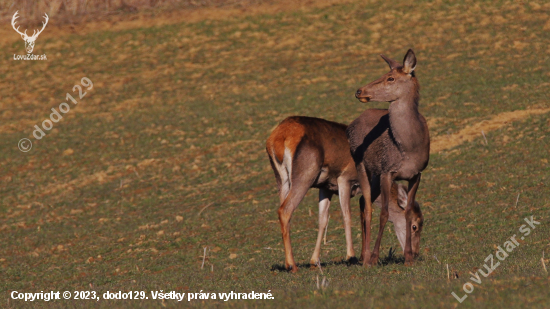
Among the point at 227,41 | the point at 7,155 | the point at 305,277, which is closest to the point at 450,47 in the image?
the point at 227,41

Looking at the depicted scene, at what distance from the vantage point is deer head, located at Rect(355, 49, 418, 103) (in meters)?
12.4

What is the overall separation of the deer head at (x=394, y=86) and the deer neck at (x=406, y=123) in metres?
0.12

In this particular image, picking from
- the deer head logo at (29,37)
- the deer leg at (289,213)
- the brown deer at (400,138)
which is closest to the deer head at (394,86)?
the brown deer at (400,138)

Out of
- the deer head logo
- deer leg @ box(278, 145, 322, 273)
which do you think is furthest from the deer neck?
the deer head logo

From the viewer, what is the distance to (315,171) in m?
13.8

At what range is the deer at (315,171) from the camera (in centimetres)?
1351

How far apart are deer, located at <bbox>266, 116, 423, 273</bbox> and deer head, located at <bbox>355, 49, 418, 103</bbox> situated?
192cm

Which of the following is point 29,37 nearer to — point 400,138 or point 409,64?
point 409,64

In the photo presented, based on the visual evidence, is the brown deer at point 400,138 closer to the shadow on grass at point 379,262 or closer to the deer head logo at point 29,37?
the shadow on grass at point 379,262

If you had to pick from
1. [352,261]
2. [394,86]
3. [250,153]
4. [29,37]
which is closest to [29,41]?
[29,37]

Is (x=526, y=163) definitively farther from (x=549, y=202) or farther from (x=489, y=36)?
(x=489, y=36)

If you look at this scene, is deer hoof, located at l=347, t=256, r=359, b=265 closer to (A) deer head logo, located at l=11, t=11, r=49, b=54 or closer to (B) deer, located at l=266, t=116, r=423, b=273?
(B) deer, located at l=266, t=116, r=423, b=273

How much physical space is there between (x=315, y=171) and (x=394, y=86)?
245cm

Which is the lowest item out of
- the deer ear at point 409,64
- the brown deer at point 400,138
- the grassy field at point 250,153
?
the grassy field at point 250,153
